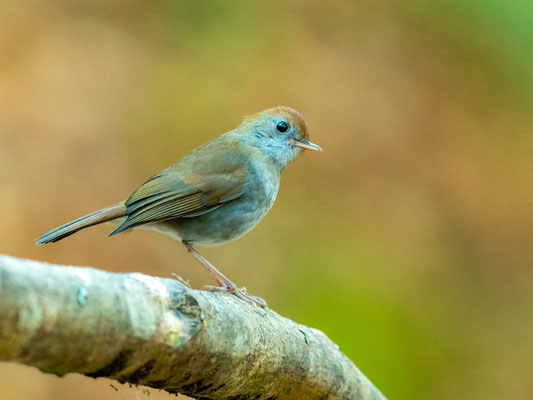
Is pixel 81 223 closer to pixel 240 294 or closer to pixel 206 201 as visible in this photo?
pixel 206 201

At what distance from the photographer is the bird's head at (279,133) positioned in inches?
175

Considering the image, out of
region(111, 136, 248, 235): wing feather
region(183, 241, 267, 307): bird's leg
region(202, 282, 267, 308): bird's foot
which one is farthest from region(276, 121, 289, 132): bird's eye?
region(202, 282, 267, 308): bird's foot

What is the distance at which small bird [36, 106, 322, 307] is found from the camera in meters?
3.77

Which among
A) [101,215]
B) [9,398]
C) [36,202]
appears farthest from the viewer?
[36,202]

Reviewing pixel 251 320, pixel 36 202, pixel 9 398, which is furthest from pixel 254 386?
pixel 36 202

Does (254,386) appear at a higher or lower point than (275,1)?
lower

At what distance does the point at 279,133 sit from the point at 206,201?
0.88 meters

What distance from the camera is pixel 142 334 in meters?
1.93

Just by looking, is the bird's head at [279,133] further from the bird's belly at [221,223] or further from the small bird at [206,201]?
the bird's belly at [221,223]

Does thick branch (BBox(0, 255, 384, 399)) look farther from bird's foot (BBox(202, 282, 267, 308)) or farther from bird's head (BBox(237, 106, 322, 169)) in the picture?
bird's head (BBox(237, 106, 322, 169))

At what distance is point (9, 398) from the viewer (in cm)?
570

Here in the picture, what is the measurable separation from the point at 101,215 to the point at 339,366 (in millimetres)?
1492

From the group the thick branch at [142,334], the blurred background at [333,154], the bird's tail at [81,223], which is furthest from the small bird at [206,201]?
the blurred background at [333,154]

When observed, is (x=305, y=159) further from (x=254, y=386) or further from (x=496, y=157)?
(x=254, y=386)
